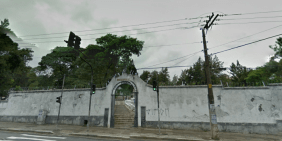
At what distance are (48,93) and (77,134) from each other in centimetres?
966

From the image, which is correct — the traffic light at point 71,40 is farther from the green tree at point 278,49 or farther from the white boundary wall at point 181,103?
the green tree at point 278,49

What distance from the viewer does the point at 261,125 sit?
1120 cm

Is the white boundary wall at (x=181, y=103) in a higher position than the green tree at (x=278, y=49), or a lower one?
lower

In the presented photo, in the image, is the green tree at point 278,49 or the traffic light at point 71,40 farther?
the green tree at point 278,49

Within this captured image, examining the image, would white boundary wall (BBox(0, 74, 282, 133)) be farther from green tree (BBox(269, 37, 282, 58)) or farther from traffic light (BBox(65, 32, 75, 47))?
green tree (BBox(269, 37, 282, 58))

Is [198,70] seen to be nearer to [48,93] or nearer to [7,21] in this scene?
[48,93]

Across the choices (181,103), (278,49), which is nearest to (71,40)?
(181,103)

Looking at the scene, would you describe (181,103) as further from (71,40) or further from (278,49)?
Result: (278,49)

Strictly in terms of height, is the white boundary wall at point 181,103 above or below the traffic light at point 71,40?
below

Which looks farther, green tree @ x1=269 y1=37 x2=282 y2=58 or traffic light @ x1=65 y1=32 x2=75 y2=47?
green tree @ x1=269 y1=37 x2=282 y2=58

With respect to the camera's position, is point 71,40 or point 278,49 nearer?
point 71,40

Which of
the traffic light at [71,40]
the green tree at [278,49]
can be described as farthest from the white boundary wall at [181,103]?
the green tree at [278,49]

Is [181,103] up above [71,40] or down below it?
below

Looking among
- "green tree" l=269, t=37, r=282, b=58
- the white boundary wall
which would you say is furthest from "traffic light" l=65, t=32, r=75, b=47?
"green tree" l=269, t=37, r=282, b=58
